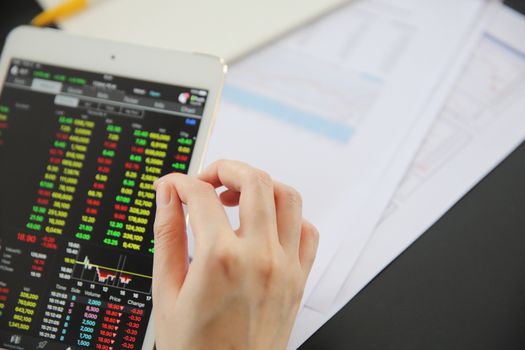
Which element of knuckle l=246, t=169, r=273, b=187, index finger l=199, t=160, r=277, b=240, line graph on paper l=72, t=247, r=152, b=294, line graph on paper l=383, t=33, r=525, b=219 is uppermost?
line graph on paper l=383, t=33, r=525, b=219

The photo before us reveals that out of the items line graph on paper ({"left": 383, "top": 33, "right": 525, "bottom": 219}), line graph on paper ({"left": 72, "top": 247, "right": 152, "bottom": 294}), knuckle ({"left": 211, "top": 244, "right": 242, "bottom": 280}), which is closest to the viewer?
knuckle ({"left": 211, "top": 244, "right": 242, "bottom": 280})

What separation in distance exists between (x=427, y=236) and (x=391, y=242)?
43mm

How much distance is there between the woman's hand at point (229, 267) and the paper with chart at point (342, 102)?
0.52 feet

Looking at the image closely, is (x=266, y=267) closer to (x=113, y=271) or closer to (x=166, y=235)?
(x=166, y=235)

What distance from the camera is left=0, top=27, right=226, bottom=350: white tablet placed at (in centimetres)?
49

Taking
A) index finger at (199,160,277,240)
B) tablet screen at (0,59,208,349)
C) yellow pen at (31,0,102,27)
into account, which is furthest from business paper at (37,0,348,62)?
index finger at (199,160,277,240)

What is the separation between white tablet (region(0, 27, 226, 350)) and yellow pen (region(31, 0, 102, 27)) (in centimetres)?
9

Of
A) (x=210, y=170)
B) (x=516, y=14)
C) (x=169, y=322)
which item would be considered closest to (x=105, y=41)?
(x=210, y=170)

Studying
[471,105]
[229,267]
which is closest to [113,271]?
[229,267]

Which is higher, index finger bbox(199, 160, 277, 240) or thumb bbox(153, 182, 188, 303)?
index finger bbox(199, 160, 277, 240)

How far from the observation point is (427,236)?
565 mm

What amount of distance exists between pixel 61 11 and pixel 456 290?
1.91 feet

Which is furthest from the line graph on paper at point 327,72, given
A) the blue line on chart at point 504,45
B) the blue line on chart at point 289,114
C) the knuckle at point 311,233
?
the knuckle at point 311,233

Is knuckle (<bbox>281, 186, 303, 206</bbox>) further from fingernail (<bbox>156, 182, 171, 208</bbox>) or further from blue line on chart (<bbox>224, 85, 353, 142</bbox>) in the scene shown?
blue line on chart (<bbox>224, 85, 353, 142</bbox>)
